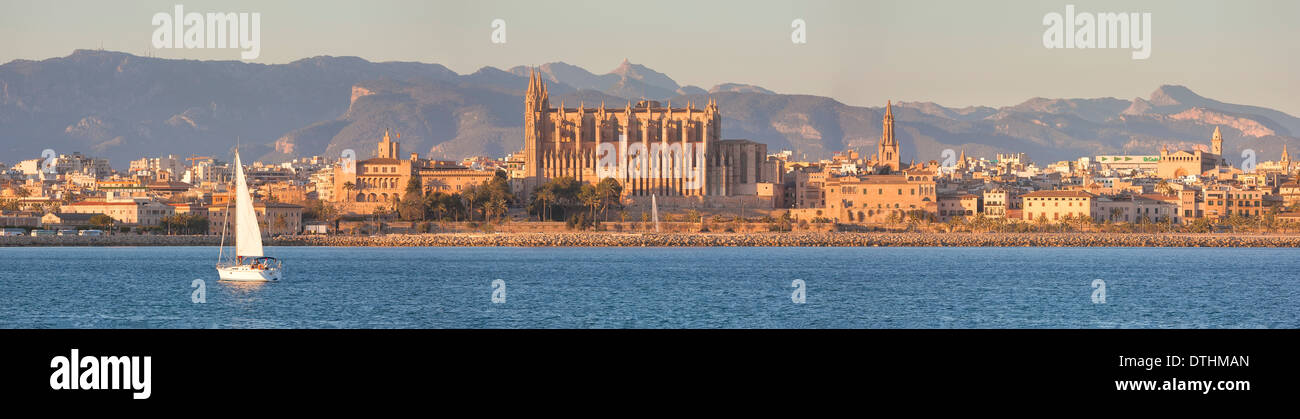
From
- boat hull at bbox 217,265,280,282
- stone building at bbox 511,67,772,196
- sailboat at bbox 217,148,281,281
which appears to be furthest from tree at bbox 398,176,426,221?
boat hull at bbox 217,265,280,282

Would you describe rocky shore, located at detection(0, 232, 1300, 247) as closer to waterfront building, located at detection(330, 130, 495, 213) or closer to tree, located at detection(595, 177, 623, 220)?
tree, located at detection(595, 177, 623, 220)

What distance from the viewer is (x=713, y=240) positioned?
118 meters

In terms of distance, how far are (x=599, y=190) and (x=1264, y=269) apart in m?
67.6

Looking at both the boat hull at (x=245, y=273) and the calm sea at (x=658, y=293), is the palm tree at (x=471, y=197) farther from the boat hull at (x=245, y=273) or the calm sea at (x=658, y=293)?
the boat hull at (x=245, y=273)

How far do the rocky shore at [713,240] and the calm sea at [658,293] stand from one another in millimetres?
22402

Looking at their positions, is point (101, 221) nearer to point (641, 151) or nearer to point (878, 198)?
point (641, 151)

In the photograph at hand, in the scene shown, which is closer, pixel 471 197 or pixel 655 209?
pixel 471 197

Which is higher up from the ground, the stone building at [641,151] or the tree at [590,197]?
the stone building at [641,151]

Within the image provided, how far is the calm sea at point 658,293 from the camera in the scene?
4094 cm

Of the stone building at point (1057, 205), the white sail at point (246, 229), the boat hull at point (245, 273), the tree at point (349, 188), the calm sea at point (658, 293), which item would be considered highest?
the tree at point (349, 188)

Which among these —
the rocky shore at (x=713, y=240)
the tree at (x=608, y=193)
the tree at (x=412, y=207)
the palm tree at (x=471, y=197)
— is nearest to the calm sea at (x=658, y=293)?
the rocky shore at (x=713, y=240)

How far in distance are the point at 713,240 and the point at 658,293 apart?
216 feet

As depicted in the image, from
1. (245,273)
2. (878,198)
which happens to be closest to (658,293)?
(245,273)
